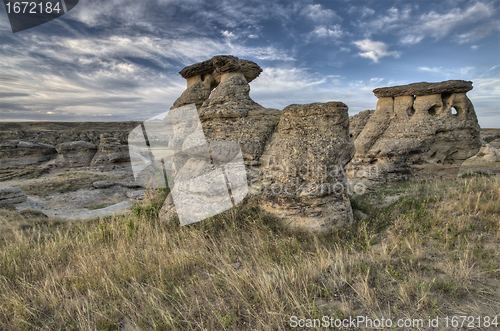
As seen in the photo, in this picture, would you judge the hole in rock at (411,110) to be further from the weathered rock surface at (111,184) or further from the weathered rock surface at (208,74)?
the weathered rock surface at (111,184)

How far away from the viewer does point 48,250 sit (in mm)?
4348

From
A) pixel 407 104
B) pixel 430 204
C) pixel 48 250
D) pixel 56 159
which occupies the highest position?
pixel 407 104

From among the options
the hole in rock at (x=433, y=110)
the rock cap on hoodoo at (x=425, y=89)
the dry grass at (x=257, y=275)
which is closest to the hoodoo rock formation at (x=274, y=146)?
the dry grass at (x=257, y=275)

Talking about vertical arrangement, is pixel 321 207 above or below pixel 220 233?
above

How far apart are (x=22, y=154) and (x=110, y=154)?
7391 millimetres

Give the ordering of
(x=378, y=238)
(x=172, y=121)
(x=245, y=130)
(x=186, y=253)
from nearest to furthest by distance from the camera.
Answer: (x=186, y=253) < (x=378, y=238) < (x=245, y=130) < (x=172, y=121)

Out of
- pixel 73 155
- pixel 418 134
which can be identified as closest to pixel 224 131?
pixel 418 134

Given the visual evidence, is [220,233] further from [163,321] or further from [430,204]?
[430,204]

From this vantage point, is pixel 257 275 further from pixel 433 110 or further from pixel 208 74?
pixel 433 110

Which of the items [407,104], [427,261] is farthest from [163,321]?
[407,104]

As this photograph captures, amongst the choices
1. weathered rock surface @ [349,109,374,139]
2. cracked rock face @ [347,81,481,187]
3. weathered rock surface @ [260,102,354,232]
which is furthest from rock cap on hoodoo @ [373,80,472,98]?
weathered rock surface @ [260,102,354,232]

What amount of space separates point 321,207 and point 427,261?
171cm

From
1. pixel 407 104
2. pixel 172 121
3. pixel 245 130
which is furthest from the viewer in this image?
pixel 407 104

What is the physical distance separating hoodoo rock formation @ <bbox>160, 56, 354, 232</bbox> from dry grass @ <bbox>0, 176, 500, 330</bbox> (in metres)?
0.52
